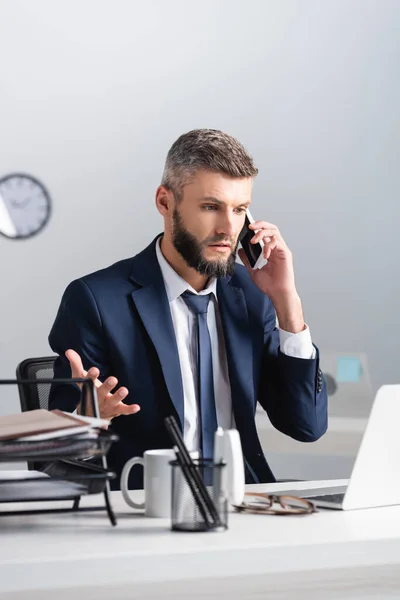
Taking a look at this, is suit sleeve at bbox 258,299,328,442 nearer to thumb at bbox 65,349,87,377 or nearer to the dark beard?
the dark beard

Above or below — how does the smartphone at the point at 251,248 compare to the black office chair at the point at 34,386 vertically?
above

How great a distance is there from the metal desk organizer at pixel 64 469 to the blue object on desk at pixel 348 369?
3131mm

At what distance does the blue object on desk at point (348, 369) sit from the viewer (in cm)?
452

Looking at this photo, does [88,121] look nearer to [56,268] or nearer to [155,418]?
[56,268]

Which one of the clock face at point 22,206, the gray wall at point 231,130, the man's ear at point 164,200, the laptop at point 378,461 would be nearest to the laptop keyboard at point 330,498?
the laptop at point 378,461

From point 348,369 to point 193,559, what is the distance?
137 inches

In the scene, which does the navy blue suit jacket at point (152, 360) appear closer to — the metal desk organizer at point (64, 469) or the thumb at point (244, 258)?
the thumb at point (244, 258)

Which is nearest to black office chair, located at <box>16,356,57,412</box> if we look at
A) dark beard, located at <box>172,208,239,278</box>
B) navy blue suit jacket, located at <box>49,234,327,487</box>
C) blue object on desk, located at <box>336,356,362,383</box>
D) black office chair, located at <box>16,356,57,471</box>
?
black office chair, located at <box>16,356,57,471</box>

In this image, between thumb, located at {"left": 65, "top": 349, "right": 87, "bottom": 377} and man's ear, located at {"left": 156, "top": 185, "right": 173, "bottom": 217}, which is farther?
man's ear, located at {"left": 156, "top": 185, "right": 173, "bottom": 217}

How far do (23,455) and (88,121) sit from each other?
3.36m

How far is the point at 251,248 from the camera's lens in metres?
2.40

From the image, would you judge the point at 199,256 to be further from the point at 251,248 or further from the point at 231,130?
the point at 231,130

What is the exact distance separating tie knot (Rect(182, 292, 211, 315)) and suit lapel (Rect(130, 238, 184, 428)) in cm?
7

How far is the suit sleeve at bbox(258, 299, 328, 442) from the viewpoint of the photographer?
220 cm
